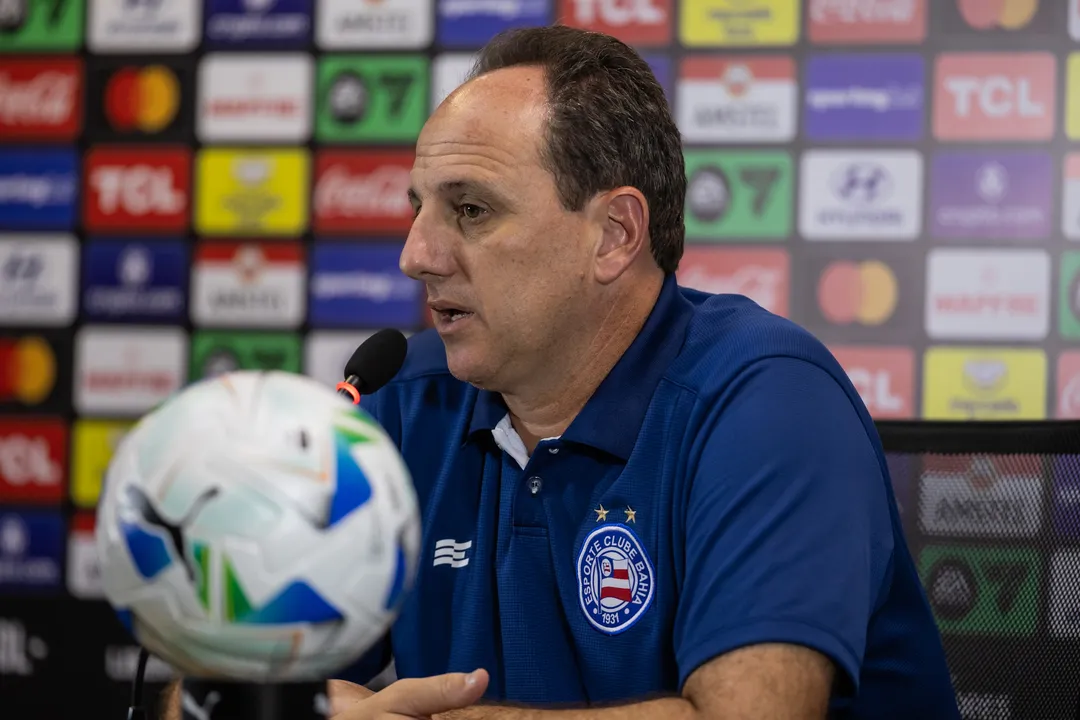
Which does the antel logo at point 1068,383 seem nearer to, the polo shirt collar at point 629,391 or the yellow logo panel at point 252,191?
the polo shirt collar at point 629,391

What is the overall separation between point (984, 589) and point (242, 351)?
1813 millimetres

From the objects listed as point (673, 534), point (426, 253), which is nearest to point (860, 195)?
point (426, 253)

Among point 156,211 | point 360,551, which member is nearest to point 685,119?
point 156,211

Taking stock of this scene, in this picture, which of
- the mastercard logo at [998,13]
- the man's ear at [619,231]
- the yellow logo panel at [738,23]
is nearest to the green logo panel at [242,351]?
the yellow logo panel at [738,23]

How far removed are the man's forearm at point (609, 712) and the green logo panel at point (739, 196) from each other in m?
1.70

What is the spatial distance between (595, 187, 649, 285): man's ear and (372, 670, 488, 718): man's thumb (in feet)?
1.87

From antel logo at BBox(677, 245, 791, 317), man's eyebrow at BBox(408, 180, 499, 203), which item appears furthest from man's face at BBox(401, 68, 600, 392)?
antel logo at BBox(677, 245, 791, 317)

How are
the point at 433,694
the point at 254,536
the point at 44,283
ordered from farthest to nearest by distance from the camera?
the point at 44,283, the point at 433,694, the point at 254,536

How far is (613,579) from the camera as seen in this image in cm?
109

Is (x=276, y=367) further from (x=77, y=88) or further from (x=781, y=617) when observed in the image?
(x=781, y=617)

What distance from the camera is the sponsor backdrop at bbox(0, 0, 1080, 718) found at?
241 centimetres

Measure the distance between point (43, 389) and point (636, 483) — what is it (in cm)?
206

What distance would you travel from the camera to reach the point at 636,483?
1114 millimetres

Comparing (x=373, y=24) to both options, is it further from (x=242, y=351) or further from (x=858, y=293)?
(x=858, y=293)
